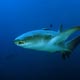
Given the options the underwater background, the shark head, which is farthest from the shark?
the underwater background

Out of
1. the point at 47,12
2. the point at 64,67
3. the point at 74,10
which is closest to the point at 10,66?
the point at 64,67

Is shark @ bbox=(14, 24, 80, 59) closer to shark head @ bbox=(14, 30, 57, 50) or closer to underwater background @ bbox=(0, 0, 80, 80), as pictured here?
shark head @ bbox=(14, 30, 57, 50)

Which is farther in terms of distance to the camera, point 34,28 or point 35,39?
point 34,28

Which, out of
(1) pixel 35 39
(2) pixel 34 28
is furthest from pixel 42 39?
(2) pixel 34 28

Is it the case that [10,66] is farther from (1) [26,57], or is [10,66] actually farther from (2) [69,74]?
(2) [69,74]

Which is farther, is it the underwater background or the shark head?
the underwater background

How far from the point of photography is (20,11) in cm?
183

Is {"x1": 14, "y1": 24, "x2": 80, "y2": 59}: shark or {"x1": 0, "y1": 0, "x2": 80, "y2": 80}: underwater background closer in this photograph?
{"x1": 14, "y1": 24, "x2": 80, "y2": 59}: shark

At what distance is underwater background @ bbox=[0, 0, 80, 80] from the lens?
1.80m

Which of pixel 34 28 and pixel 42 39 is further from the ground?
pixel 34 28

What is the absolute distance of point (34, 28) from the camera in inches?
72.2

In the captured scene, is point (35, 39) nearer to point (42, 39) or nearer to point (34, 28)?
point (42, 39)

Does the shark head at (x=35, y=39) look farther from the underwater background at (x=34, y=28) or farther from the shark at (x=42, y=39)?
the underwater background at (x=34, y=28)

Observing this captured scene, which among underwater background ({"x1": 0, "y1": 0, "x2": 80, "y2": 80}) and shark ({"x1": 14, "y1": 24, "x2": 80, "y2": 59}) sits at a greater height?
underwater background ({"x1": 0, "y1": 0, "x2": 80, "y2": 80})
